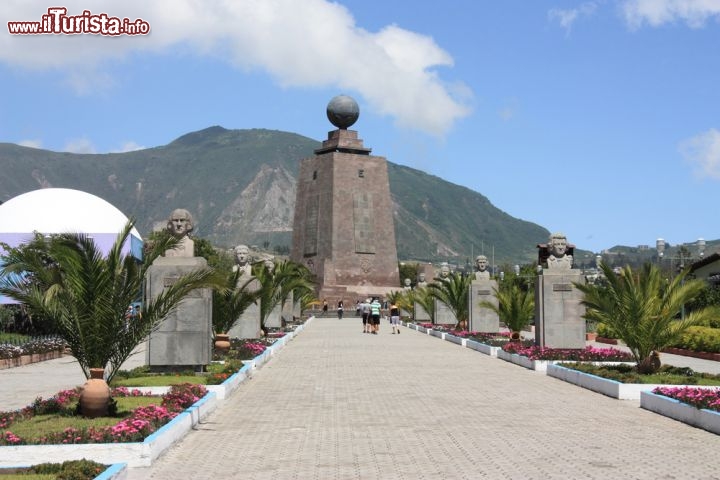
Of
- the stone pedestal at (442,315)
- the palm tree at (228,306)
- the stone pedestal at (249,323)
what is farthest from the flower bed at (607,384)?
the stone pedestal at (442,315)

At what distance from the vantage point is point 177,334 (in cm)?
1535

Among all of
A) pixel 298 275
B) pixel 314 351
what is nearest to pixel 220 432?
pixel 314 351

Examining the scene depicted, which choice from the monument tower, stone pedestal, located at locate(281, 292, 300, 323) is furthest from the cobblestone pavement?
the monument tower

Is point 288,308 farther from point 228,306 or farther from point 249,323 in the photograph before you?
point 228,306

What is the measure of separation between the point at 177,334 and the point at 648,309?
788 centimetres

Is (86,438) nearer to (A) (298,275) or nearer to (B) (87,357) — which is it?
(B) (87,357)

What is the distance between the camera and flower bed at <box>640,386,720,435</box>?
1062 centimetres

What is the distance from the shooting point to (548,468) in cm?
814

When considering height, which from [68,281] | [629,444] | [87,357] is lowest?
[629,444]

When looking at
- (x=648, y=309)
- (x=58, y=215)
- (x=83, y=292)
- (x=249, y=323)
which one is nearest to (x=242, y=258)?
(x=249, y=323)

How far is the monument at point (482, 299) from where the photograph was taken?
28.8 metres

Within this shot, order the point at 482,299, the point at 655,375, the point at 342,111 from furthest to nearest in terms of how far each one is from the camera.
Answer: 1. the point at 342,111
2. the point at 482,299
3. the point at 655,375

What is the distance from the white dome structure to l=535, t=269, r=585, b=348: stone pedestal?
107 feet

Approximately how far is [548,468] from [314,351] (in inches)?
640
